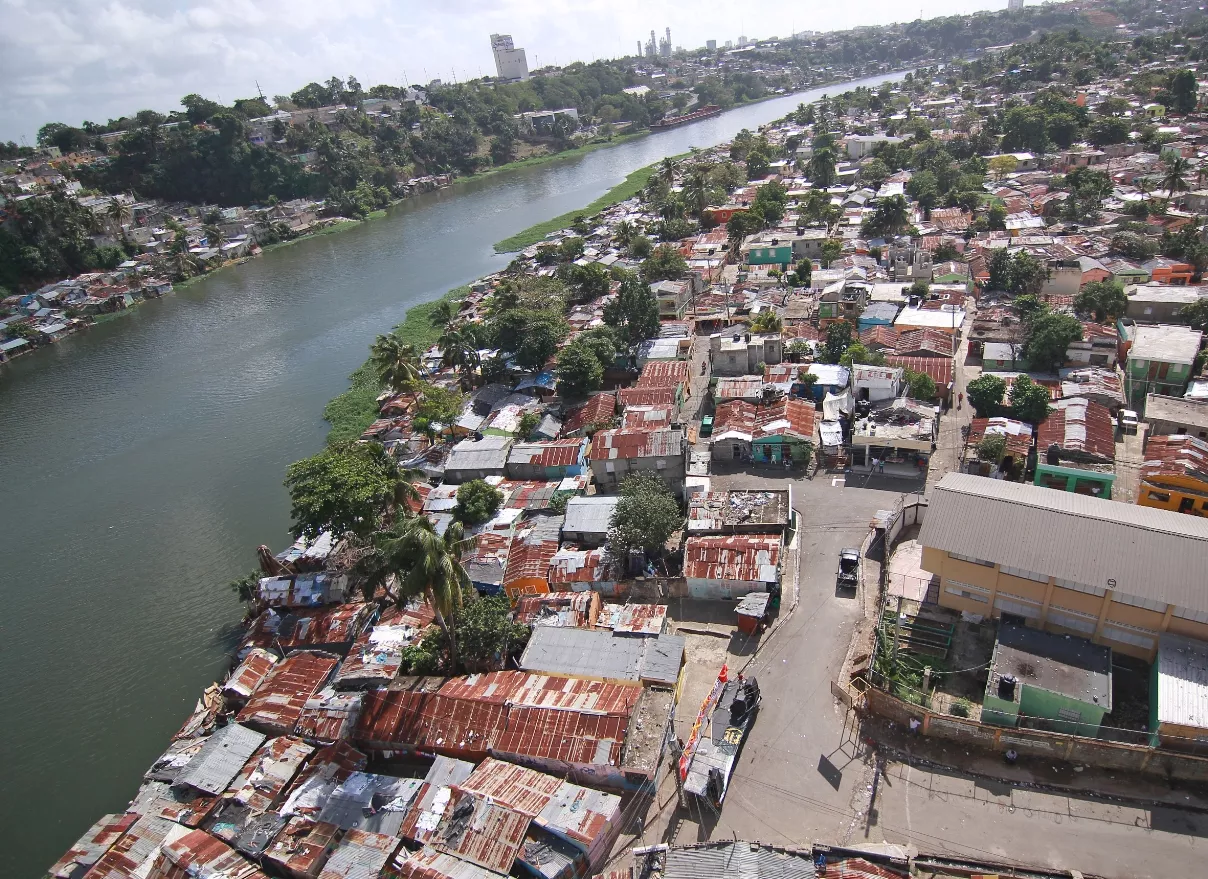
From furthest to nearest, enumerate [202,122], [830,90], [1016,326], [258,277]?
[830,90] < [202,122] < [258,277] < [1016,326]

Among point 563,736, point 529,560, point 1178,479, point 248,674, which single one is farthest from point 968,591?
point 248,674

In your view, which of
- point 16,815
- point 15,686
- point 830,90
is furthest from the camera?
point 830,90

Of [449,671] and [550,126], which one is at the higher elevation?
[550,126]

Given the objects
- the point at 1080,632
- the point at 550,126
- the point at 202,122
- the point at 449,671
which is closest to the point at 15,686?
the point at 449,671

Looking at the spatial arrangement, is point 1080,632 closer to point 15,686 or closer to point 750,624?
point 750,624

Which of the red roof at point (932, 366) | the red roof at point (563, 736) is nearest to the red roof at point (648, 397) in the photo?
the red roof at point (932, 366)

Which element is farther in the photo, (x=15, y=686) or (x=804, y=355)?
(x=804, y=355)

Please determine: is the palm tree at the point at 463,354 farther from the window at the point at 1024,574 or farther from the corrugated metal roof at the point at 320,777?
the window at the point at 1024,574

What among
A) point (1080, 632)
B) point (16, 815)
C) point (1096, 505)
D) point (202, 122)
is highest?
point (202, 122)
